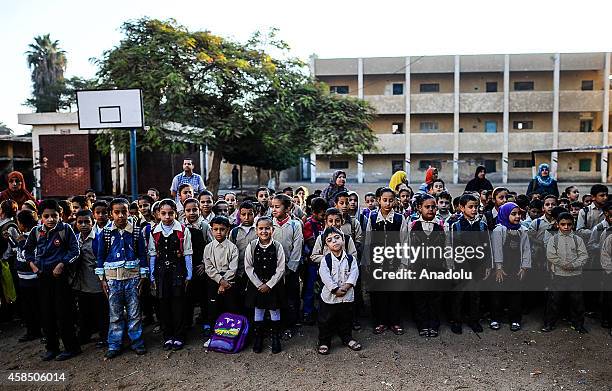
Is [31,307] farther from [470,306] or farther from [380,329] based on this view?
[470,306]

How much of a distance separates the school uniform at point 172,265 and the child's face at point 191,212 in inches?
7.3

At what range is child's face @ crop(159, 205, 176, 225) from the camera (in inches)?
161

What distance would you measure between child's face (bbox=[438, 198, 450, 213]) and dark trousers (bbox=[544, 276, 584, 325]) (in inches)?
50.6

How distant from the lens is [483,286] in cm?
455

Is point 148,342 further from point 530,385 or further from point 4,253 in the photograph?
point 530,385

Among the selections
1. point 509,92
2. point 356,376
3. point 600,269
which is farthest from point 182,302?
point 509,92

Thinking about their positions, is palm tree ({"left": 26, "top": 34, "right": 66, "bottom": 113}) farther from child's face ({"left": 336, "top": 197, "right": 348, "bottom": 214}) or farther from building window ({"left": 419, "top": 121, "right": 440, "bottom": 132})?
child's face ({"left": 336, "top": 197, "right": 348, "bottom": 214})

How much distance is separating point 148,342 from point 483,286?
3473 mm

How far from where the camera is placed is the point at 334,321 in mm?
4125

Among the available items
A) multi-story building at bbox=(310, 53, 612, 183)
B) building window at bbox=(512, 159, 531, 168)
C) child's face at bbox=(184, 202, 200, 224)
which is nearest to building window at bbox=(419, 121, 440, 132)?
multi-story building at bbox=(310, 53, 612, 183)

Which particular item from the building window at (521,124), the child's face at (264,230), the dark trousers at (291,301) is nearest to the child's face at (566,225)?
the dark trousers at (291,301)

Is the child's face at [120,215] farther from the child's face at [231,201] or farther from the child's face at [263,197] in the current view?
the child's face at [263,197]

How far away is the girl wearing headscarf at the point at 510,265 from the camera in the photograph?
446 cm

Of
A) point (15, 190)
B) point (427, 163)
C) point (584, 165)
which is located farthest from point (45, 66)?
point (584, 165)
